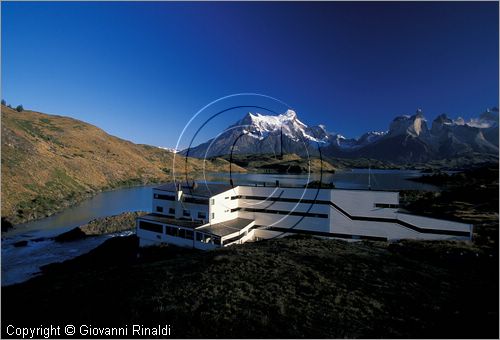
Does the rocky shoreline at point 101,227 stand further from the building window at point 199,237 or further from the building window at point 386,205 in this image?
the building window at point 386,205

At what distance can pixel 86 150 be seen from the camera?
155375 mm

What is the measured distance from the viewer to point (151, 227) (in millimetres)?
44062

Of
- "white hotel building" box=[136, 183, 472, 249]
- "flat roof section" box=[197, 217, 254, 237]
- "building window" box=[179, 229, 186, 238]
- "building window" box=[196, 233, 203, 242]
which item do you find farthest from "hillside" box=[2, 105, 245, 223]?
"building window" box=[196, 233, 203, 242]

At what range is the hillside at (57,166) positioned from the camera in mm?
78344

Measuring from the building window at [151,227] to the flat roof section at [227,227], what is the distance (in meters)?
7.31

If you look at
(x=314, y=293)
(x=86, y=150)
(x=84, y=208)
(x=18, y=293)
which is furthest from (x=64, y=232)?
(x=86, y=150)

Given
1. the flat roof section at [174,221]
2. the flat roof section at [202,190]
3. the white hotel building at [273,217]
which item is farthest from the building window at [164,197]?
the flat roof section at [174,221]

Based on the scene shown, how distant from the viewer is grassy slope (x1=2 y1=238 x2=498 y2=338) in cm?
1689

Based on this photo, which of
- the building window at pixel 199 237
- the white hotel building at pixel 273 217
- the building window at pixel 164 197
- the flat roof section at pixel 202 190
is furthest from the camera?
the building window at pixel 164 197

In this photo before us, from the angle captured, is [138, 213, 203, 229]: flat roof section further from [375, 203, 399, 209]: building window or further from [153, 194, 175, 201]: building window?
[375, 203, 399, 209]: building window

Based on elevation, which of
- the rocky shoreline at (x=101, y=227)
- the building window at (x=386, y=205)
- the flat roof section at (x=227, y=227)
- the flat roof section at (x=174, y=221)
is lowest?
the rocky shoreline at (x=101, y=227)

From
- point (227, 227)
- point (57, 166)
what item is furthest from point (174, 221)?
point (57, 166)

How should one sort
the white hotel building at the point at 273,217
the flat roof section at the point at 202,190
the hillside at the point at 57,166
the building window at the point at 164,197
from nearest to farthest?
the white hotel building at the point at 273,217 → the flat roof section at the point at 202,190 → the building window at the point at 164,197 → the hillside at the point at 57,166

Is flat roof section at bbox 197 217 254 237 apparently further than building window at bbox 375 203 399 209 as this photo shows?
No
